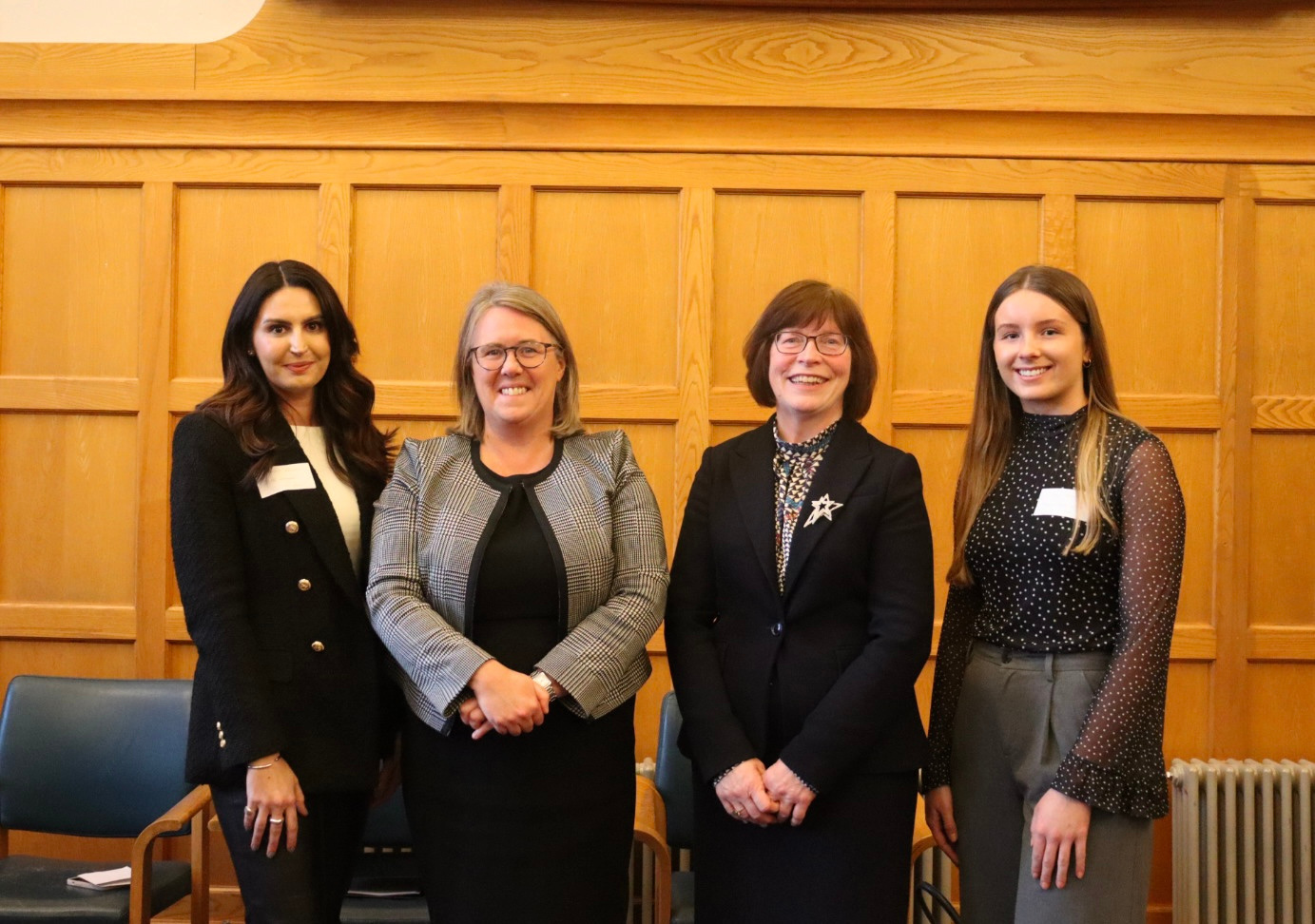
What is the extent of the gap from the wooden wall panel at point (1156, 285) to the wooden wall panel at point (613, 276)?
124cm

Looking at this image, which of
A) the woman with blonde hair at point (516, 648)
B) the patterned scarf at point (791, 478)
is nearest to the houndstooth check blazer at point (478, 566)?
the woman with blonde hair at point (516, 648)

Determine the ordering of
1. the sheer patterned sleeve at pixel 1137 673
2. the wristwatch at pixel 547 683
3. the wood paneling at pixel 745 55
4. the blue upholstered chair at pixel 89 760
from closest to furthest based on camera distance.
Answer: the sheer patterned sleeve at pixel 1137 673 < the wristwatch at pixel 547 683 < the blue upholstered chair at pixel 89 760 < the wood paneling at pixel 745 55

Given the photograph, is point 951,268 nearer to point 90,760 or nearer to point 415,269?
point 415,269

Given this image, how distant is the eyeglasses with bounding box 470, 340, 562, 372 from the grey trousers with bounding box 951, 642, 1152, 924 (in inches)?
38.8

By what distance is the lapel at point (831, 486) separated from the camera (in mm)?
1861

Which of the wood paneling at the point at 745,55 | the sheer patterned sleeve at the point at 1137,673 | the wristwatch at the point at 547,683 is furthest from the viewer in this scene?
the wood paneling at the point at 745,55

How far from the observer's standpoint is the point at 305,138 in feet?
10.2

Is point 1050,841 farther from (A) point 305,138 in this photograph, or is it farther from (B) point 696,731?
(A) point 305,138

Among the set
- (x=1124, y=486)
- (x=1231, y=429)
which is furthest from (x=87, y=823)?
(x=1231, y=429)

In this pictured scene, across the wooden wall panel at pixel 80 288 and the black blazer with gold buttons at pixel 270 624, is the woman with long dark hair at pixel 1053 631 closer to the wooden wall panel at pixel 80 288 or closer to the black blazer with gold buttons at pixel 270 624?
the black blazer with gold buttons at pixel 270 624

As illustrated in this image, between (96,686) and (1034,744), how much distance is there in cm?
230

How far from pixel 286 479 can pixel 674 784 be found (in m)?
1.32

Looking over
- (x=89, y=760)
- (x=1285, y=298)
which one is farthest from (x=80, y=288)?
(x=1285, y=298)

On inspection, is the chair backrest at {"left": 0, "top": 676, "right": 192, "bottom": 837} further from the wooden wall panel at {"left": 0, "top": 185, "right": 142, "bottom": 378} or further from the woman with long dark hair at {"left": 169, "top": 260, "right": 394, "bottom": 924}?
the wooden wall panel at {"left": 0, "top": 185, "right": 142, "bottom": 378}
